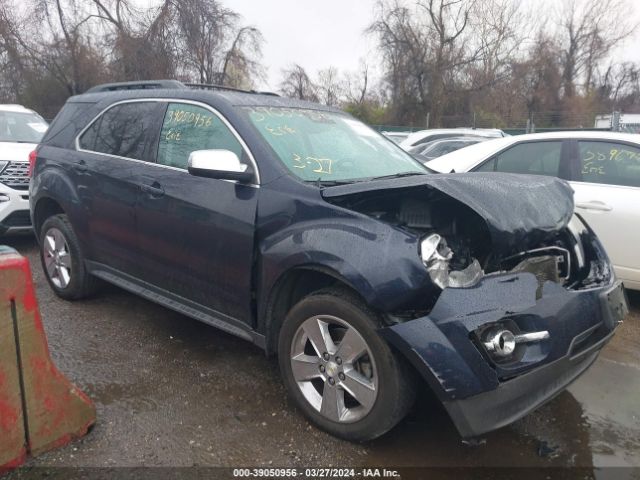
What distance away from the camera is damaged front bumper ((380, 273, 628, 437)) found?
2148 millimetres

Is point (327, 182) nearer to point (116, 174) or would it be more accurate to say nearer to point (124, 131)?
point (116, 174)

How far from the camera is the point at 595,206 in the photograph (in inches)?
174

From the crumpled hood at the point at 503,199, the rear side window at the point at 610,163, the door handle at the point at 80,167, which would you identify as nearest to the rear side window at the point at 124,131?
the door handle at the point at 80,167

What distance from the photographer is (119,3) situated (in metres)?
24.9

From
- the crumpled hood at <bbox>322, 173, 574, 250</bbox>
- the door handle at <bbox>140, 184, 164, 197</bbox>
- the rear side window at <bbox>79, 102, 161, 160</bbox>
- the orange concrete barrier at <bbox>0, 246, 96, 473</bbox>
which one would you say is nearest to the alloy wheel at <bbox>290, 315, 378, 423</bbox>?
the crumpled hood at <bbox>322, 173, 574, 250</bbox>

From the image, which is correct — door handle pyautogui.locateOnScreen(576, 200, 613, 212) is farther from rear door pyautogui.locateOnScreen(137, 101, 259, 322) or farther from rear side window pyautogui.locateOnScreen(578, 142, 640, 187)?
rear door pyautogui.locateOnScreen(137, 101, 259, 322)

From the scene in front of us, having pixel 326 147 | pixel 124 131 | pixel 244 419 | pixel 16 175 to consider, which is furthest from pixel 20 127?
pixel 244 419

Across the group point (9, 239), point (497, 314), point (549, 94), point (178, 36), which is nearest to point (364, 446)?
point (497, 314)

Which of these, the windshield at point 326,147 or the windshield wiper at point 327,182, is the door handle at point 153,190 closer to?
the windshield at point 326,147

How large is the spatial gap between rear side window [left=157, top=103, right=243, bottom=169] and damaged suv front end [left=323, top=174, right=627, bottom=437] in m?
0.94

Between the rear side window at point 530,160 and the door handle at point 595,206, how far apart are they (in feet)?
1.42

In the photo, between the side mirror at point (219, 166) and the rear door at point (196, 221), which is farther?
the rear door at point (196, 221)

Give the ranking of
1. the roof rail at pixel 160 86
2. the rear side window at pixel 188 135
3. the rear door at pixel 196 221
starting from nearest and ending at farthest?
the rear door at pixel 196 221, the rear side window at pixel 188 135, the roof rail at pixel 160 86

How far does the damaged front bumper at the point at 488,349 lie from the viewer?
2148mm
